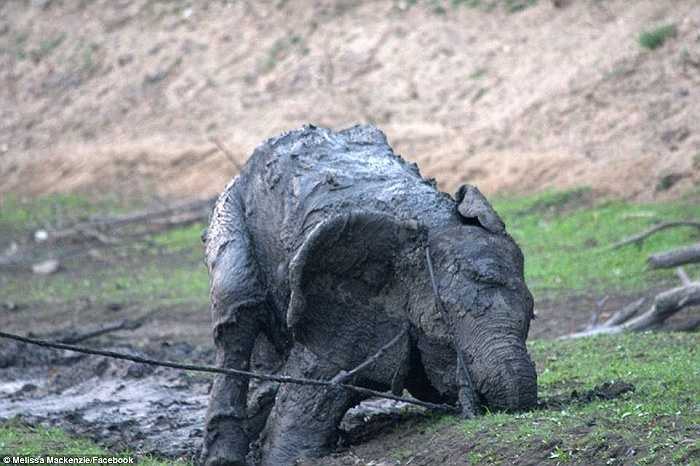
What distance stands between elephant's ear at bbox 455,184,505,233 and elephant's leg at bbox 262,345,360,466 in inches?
45.3

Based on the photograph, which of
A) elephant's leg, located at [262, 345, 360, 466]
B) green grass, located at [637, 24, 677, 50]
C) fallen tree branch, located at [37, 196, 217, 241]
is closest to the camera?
elephant's leg, located at [262, 345, 360, 466]

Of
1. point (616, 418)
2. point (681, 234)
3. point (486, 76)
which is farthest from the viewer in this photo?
point (486, 76)

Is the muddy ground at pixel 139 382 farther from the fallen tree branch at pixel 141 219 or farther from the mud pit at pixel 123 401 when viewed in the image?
the fallen tree branch at pixel 141 219

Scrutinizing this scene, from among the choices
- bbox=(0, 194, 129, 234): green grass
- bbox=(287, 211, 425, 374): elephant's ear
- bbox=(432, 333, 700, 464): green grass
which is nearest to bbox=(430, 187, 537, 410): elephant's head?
bbox=(432, 333, 700, 464): green grass

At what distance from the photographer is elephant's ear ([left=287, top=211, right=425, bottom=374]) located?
8.01m

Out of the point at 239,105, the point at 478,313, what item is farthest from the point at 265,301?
the point at 239,105

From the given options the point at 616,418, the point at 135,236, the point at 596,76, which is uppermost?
the point at 616,418

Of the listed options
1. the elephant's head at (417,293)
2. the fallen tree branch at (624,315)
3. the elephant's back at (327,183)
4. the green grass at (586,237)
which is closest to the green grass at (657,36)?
the green grass at (586,237)

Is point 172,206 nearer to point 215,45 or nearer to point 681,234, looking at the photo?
point 215,45

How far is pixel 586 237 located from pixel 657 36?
180 inches

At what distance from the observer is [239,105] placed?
25.3 m

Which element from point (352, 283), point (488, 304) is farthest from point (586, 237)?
point (488, 304)

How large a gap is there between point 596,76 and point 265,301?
13435 millimetres

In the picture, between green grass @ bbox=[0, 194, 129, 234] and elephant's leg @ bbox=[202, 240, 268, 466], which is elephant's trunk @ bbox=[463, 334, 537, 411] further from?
green grass @ bbox=[0, 194, 129, 234]
